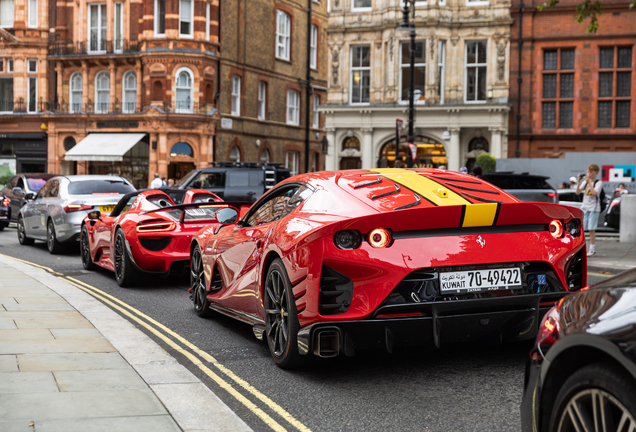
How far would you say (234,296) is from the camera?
6469 millimetres

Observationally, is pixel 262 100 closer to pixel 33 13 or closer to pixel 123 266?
pixel 33 13

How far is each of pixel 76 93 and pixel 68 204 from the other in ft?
102

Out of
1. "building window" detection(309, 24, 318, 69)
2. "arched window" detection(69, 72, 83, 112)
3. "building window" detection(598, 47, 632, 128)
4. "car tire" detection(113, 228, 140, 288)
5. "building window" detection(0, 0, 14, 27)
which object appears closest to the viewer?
"car tire" detection(113, 228, 140, 288)

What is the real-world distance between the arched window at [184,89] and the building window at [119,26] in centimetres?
420

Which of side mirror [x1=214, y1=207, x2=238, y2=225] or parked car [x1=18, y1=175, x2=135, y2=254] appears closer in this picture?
side mirror [x1=214, y1=207, x2=238, y2=225]

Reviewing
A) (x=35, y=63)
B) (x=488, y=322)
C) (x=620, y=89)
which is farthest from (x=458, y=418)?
(x=35, y=63)

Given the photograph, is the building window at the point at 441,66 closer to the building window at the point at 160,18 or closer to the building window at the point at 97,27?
the building window at the point at 160,18

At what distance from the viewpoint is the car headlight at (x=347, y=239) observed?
4.74 m

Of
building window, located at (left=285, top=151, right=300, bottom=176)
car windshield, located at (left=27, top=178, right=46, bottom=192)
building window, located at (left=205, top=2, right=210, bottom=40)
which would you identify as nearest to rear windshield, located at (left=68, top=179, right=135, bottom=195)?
car windshield, located at (left=27, top=178, right=46, bottom=192)

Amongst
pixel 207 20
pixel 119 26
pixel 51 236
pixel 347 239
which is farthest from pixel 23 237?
pixel 119 26

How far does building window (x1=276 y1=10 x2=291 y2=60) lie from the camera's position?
156ft

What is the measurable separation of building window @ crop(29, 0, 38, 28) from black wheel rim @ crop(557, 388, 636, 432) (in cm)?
4663

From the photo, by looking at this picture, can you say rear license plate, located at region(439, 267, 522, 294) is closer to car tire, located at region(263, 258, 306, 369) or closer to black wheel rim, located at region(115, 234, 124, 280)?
car tire, located at region(263, 258, 306, 369)

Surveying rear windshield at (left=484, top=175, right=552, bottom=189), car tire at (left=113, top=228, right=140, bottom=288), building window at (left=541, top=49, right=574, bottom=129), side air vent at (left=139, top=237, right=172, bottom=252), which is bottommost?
car tire at (left=113, top=228, right=140, bottom=288)
